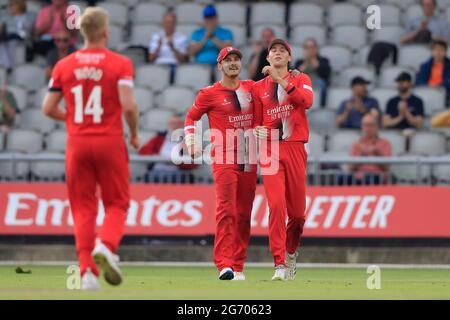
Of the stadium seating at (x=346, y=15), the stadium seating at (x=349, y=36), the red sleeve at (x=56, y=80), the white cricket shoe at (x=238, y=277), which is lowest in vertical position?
the white cricket shoe at (x=238, y=277)

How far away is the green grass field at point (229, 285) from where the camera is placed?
12.8m

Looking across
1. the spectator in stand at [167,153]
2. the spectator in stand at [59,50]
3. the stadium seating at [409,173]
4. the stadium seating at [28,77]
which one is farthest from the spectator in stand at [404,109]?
the stadium seating at [28,77]

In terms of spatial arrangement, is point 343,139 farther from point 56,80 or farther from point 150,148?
point 56,80

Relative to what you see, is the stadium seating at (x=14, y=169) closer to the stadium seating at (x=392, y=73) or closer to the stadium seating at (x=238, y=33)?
the stadium seating at (x=238, y=33)

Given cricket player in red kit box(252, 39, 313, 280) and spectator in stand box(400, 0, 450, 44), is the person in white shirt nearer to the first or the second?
spectator in stand box(400, 0, 450, 44)

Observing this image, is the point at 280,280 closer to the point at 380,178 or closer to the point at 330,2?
the point at 380,178

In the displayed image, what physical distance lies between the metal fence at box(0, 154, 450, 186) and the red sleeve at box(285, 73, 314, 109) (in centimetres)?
564

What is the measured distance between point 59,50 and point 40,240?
4.48 metres

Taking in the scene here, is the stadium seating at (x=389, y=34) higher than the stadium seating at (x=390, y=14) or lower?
lower

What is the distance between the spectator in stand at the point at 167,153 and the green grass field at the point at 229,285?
2378 mm

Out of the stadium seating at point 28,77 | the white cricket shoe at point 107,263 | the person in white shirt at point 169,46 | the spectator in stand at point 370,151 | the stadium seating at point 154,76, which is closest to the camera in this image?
the white cricket shoe at point 107,263

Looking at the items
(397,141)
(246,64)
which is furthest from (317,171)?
(246,64)
